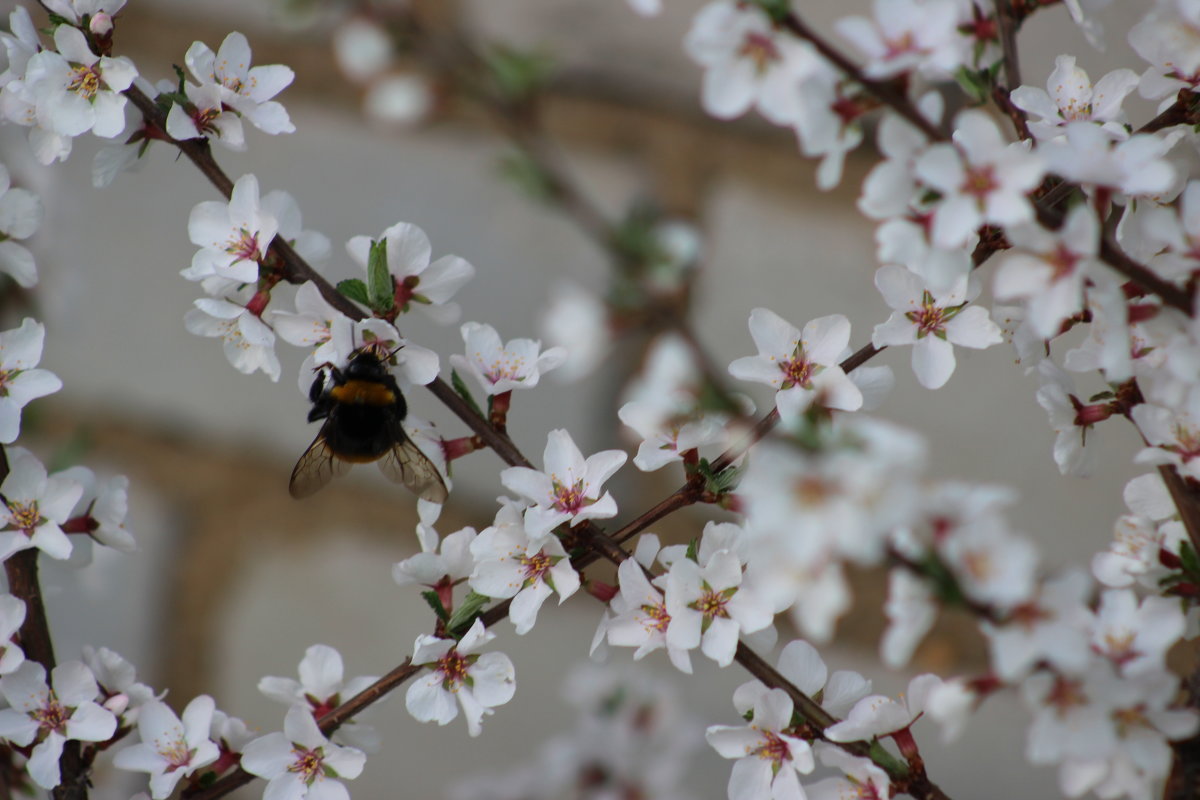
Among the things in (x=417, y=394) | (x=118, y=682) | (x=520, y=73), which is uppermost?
(x=520, y=73)

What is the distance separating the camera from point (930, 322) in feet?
1.46

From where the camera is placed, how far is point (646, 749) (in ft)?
2.98

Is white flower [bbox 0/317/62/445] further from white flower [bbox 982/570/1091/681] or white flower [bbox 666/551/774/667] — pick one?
white flower [bbox 982/570/1091/681]

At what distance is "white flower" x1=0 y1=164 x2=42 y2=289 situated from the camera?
47 cm

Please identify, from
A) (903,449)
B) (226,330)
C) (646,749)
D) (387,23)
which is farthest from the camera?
(646,749)

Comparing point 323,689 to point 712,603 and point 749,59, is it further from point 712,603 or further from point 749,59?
point 749,59

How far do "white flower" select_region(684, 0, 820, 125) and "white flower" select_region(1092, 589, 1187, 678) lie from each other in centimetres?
17

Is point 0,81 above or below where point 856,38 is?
below

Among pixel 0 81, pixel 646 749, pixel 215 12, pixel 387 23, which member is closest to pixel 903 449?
pixel 387 23

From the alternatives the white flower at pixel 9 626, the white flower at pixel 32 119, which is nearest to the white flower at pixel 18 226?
the white flower at pixel 32 119

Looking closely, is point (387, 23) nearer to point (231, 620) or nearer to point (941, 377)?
point (941, 377)

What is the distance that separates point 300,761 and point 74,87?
28cm

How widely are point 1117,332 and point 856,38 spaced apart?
117 millimetres

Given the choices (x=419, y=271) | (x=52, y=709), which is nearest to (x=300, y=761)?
(x=52, y=709)
